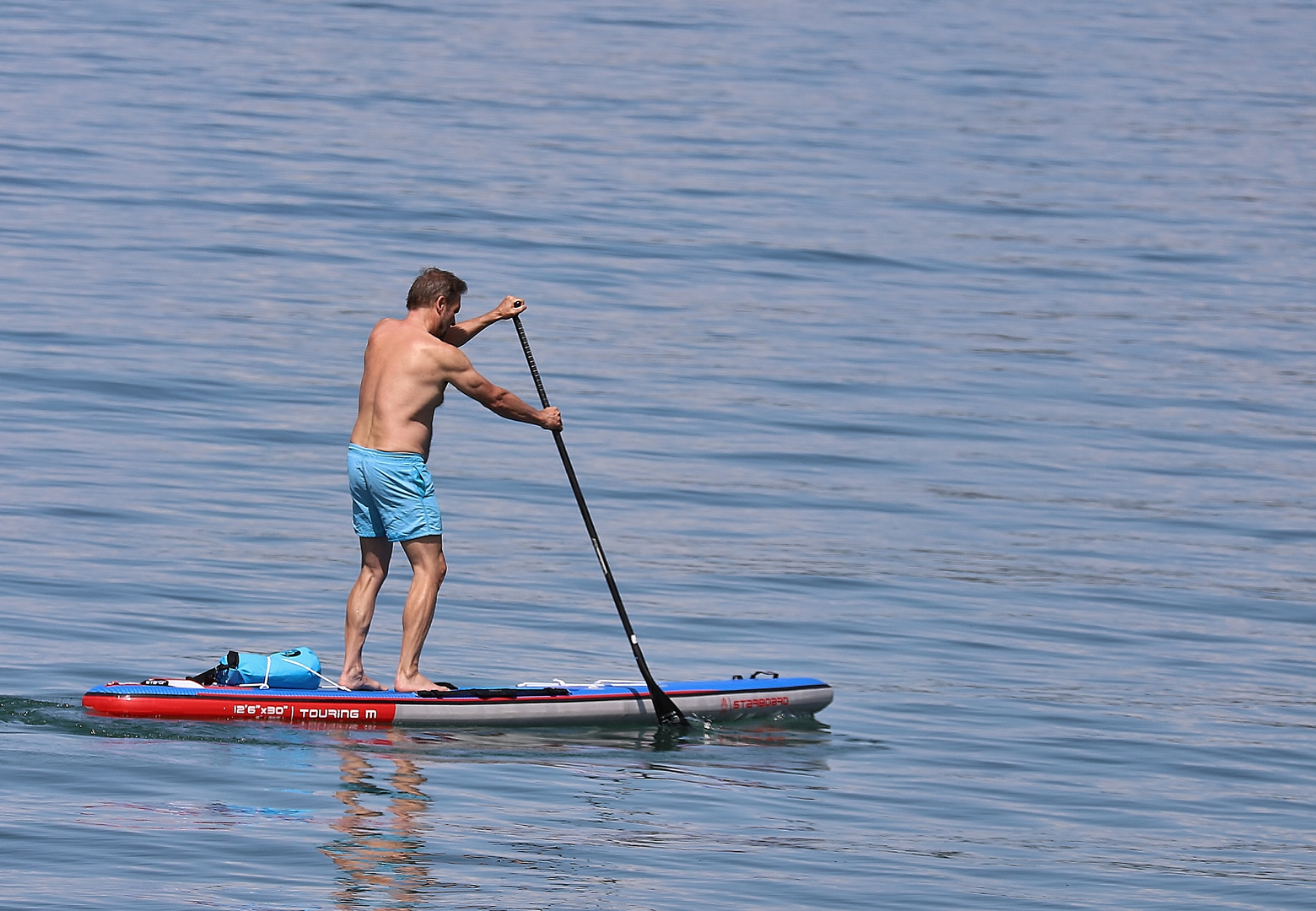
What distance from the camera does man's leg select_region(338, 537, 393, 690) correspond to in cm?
1113

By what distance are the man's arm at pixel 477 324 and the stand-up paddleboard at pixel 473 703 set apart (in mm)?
1767

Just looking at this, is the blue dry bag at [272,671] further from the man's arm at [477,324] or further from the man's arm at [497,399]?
the man's arm at [477,324]

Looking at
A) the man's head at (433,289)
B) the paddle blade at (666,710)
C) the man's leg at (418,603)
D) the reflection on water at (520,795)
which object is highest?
the man's head at (433,289)

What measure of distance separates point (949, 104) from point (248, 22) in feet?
46.5

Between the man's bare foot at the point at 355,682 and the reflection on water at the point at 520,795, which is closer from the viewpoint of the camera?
the reflection on water at the point at 520,795

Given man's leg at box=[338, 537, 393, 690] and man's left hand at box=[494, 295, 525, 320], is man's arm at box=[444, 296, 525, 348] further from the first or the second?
man's leg at box=[338, 537, 393, 690]

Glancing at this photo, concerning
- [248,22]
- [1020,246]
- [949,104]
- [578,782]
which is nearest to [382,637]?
[578,782]

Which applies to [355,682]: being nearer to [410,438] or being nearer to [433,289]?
[410,438]

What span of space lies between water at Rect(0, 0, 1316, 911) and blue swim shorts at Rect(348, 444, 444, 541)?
105cm

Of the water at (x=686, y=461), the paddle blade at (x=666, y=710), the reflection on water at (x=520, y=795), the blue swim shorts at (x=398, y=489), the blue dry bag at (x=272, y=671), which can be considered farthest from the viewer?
the paddle blade at (x=666, y=710)

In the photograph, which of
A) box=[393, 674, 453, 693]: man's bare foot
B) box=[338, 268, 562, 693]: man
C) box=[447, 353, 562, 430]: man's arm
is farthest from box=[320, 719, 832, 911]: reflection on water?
box=[447, 353, 562, 430]: man's arm

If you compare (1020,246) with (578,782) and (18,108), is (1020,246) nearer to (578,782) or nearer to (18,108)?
(18,108)

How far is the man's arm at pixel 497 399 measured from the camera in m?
10.9

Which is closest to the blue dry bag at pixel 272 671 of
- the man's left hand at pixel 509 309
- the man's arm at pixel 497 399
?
the man's arm at pixel 497 399
